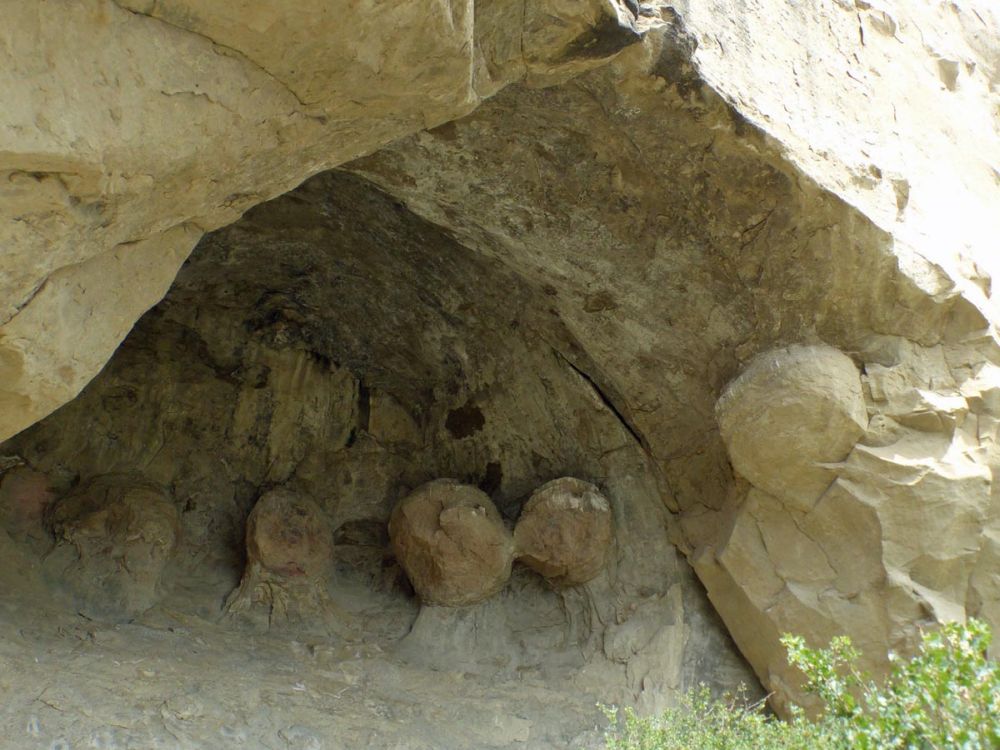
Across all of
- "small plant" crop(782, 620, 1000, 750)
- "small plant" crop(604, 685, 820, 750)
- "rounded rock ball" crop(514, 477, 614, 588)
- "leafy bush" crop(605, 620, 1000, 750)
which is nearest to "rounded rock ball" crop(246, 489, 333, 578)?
"rounded rock ball" crop(514, 477, 614, 588)

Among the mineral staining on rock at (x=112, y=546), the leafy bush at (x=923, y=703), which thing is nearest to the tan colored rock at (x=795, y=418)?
the leafy bush at (x=923, y=703)

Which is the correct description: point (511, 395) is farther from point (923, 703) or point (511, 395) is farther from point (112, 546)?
point (923, 703)

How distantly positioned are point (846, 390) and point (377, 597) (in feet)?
6.96

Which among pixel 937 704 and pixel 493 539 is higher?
pixel 937 704

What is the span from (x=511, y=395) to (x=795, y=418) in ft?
4.17

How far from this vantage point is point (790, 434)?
11.7 feet

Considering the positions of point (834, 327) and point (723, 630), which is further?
point (723, 630)

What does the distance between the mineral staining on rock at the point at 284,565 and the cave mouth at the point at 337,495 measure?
33 millimetres

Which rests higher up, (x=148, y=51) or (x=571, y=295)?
(x=148, y=51)

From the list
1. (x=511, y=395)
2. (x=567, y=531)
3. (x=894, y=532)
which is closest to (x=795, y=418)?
(x=894, y=532)

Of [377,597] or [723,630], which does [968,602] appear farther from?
[377,597]

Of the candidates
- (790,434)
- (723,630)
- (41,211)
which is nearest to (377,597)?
(723,630)

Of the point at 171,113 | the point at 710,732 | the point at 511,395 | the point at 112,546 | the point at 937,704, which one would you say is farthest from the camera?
the point at 511,395

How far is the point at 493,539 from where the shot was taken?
4.13 meters
